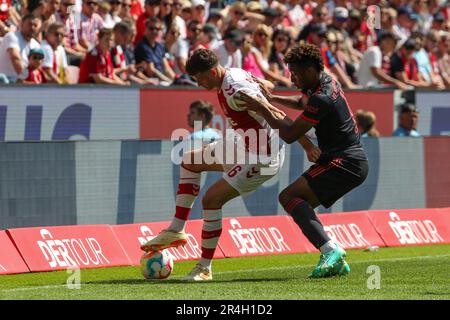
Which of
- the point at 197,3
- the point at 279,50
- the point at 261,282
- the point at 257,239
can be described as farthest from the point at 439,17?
the point at 261,282

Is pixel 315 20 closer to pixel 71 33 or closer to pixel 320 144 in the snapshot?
pixel 71 33

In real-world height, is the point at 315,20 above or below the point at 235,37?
below

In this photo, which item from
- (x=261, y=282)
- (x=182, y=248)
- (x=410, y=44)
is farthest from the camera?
(x=410, y=44)

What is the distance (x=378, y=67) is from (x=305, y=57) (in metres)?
10.8

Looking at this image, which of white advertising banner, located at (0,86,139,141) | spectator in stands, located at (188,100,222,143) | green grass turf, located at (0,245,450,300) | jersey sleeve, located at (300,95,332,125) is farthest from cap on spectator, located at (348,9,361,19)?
jersey sleeve, located at (300,95,332,125)

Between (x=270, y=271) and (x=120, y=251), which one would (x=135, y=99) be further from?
(x=270, y=271)

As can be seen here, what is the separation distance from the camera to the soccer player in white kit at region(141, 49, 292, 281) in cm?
1149

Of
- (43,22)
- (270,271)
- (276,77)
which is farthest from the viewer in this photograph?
(276,77)

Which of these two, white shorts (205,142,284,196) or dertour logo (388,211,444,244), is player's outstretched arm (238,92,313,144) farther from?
dertour logo (388,211,444,244)

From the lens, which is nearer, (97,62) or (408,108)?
(97,62)

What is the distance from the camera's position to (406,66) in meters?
22.5
